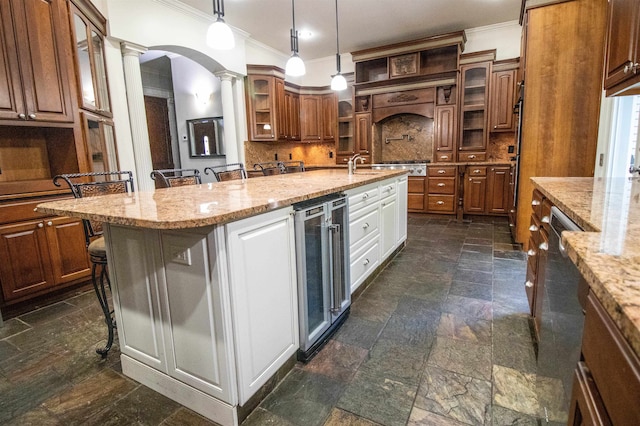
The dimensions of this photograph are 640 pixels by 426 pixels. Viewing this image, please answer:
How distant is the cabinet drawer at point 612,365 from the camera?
0.48 metres

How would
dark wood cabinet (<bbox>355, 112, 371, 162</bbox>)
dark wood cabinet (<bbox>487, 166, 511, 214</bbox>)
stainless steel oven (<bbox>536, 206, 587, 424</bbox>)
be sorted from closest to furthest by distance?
1. stainless steel oven (<bbox>536, 206, 587, 424</bbox>)
2. dark wood cabinet (<bbox>487, 166, 511, 214</bbox>)
3. dark wood cabinet (<bbox>355, 112, 371, 162</bbox>)

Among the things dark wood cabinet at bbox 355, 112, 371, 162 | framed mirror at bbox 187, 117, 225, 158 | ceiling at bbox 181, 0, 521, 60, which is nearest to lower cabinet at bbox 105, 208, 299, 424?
ceiling at bbox 181, 0, 521, 60

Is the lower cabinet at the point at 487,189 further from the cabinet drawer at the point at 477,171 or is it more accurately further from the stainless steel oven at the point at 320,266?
the stainless steel oven at the point at 320,266

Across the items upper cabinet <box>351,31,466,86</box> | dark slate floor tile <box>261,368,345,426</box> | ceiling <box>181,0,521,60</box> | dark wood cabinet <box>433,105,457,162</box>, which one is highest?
ceiling <box>181,0,521,60</box>

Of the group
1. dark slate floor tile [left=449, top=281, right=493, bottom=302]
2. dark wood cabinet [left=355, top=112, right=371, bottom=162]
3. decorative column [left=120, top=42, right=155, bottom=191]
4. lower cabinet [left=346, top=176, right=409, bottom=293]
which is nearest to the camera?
lower cabinet [left=346, top=176, right=409, bottom=293]

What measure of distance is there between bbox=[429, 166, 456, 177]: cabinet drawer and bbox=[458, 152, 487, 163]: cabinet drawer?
0.34m

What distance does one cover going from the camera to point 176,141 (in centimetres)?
686

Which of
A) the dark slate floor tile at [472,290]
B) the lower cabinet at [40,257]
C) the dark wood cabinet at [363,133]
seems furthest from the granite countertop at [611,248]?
the dark wood cabinet at [363,133]

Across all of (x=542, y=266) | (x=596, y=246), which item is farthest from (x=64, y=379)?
(x=542, y=266)

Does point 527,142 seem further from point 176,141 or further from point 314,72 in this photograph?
point 176,141

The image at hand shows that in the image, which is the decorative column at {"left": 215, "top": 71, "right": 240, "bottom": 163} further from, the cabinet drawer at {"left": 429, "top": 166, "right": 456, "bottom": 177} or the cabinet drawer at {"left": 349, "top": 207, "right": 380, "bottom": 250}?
the cabinet drawer at {"left": 349, "top": 207, "right": 380, "bottom": 250}

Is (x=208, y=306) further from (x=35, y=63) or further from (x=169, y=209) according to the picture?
(x=35, y=63)

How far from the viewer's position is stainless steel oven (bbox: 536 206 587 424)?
864mm

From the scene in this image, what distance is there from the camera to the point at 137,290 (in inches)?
60.5
